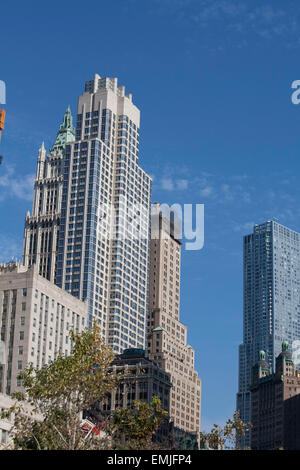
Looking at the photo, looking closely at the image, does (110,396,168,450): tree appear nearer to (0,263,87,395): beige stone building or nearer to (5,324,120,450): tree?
(5,324,120,450): tree

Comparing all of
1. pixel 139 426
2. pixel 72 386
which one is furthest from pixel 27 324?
pixel 72 386

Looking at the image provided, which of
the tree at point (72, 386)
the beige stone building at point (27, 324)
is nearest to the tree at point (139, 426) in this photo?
the tree at point (72, 386)

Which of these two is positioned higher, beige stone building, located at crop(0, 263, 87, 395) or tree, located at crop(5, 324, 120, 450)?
beige stone building, located at crop(0, 263, 87, 395)

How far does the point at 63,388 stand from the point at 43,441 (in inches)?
225

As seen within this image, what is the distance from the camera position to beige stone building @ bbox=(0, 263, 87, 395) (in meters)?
169

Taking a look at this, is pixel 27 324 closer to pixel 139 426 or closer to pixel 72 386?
pixel 139 426

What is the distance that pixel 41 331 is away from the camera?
17575 centimetres

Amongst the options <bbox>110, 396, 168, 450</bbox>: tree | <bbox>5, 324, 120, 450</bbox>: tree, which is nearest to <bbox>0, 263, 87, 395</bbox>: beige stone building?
<bbox>110, 396, 168, 450</bbox>: tree

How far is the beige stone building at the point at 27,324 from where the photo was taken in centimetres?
16916

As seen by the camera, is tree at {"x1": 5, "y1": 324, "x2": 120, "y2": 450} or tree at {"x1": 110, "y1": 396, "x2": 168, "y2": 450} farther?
tree at {"x1": 110, "y1": 396, "x2": 168, "y2": 450}

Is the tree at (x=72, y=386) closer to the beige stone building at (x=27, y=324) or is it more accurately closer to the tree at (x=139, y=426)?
the tree at (x=139, y=426)

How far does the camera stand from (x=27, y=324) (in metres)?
172
